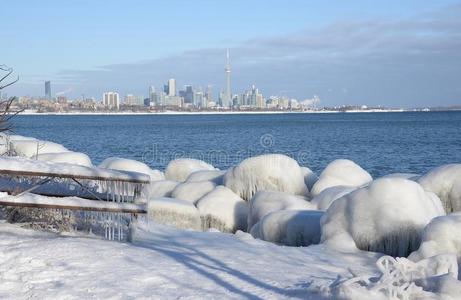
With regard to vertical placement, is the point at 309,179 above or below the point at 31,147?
below

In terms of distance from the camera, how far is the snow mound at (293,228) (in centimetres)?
1082

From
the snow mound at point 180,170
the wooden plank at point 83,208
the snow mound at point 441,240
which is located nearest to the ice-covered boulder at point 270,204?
the snow mound at point 441,240

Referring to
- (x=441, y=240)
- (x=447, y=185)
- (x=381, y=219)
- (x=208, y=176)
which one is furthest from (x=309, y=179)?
(x=441, y=240)

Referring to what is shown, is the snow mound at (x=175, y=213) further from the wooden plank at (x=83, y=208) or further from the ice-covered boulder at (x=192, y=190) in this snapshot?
the wooden plank at (x=83, y=208)

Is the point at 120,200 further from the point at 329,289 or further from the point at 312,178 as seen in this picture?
the point at 312,178

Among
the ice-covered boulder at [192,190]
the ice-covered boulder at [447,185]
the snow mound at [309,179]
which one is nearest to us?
the ice-covered boulder at [447,185]

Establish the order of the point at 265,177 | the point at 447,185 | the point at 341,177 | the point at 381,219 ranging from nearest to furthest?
the point at 381,219 → the point at 447,185 → the point at 265,177 → the point at 341,177

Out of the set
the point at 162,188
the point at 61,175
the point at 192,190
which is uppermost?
the point at 61,175

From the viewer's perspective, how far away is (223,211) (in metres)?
14.7

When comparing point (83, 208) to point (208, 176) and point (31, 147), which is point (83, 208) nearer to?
point (31, 147)

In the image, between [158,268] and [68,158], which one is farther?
[68,158]

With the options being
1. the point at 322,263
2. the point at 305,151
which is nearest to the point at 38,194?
the point at 322,263

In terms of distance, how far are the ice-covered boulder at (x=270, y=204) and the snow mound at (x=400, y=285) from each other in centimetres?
681

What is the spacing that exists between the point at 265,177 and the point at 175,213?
3331 mm
